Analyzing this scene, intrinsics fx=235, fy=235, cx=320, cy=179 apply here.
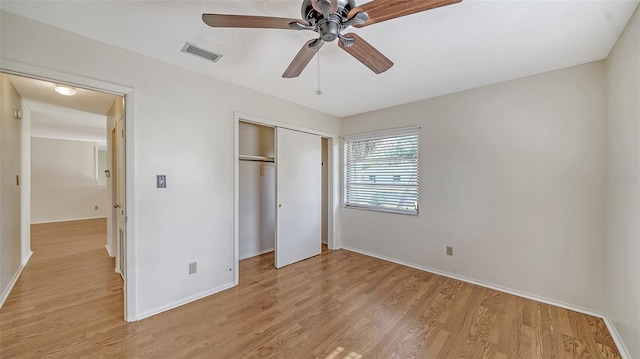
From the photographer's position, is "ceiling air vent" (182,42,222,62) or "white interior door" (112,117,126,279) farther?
"white interior door" (112,117,126,279)

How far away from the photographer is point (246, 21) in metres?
1.32

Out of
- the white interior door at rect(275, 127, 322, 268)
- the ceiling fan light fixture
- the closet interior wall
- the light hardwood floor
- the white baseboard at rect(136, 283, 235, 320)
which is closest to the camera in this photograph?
the light hardwood floor

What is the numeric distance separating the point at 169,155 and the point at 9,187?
6.47 ft

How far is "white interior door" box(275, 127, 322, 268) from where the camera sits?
3406mm

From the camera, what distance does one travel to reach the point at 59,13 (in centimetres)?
163

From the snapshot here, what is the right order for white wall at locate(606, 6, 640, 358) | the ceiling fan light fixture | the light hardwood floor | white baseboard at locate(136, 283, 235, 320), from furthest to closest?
the ceiling fan light fixture
white baseboard at locate(136, 283, 235, 320)
the light hardwood floor
white wall at locate(606, 6, 640, 358)

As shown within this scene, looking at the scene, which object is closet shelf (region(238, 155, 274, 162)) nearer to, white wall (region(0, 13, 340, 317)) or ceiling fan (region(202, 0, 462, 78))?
white wall (region(0, 13, 340, 317))

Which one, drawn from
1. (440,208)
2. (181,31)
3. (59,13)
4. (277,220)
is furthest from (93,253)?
(440,208)

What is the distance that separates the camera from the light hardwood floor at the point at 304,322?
1.78 meters

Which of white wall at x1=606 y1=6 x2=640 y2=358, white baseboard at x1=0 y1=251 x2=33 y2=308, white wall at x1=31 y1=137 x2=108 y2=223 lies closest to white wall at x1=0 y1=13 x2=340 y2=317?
white baseboard at x1=0 y1=251 x2=33 y2=308

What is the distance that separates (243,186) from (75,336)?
2341 mm

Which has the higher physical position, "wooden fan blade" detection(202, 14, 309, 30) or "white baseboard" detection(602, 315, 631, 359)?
"wooden fan blade" detection(202, 14, 309, 30)

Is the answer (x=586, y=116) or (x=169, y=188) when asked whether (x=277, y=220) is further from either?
(x=586, y=116)

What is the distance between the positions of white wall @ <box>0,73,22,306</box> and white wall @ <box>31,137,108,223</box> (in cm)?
514
